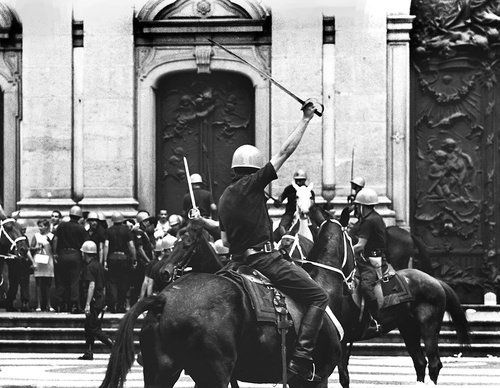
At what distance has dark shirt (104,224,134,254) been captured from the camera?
2839 centimetres

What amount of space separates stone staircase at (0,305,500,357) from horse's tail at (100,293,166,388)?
12.7 metres

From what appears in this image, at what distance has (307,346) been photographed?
545 inches

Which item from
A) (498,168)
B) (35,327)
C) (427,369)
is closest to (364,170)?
(498,168)

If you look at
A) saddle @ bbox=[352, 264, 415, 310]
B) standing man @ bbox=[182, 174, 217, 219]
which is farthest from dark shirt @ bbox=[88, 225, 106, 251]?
saddle @ bbox=[352, 264, 415, 310]

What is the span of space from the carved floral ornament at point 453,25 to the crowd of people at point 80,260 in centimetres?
686

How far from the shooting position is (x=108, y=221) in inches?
1217

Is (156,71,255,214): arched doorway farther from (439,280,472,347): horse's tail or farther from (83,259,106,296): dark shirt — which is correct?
(439,280,472,347): horse's tail

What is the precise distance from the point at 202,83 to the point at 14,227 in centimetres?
973

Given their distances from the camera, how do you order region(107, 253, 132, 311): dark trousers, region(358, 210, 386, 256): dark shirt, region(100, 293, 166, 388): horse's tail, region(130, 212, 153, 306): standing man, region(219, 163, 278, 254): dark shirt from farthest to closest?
region(130, 212, 153, 306): standing man, region(107, 253, 132, 311): dark trousers, region(358, 210, 386, 256): dark shirt, region(219, 163, 278, 254): dark shirt, region(100, 293, 166, 388): horse's tail

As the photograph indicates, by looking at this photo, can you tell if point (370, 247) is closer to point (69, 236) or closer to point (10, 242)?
point (10, 242)

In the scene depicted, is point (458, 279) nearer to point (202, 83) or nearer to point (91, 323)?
point (202, 83)

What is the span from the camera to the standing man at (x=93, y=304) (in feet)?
77.9

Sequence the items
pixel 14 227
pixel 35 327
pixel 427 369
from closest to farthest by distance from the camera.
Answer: pixel 427 369
pixel 14 227
pixel 35 327

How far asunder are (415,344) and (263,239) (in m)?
6.46
